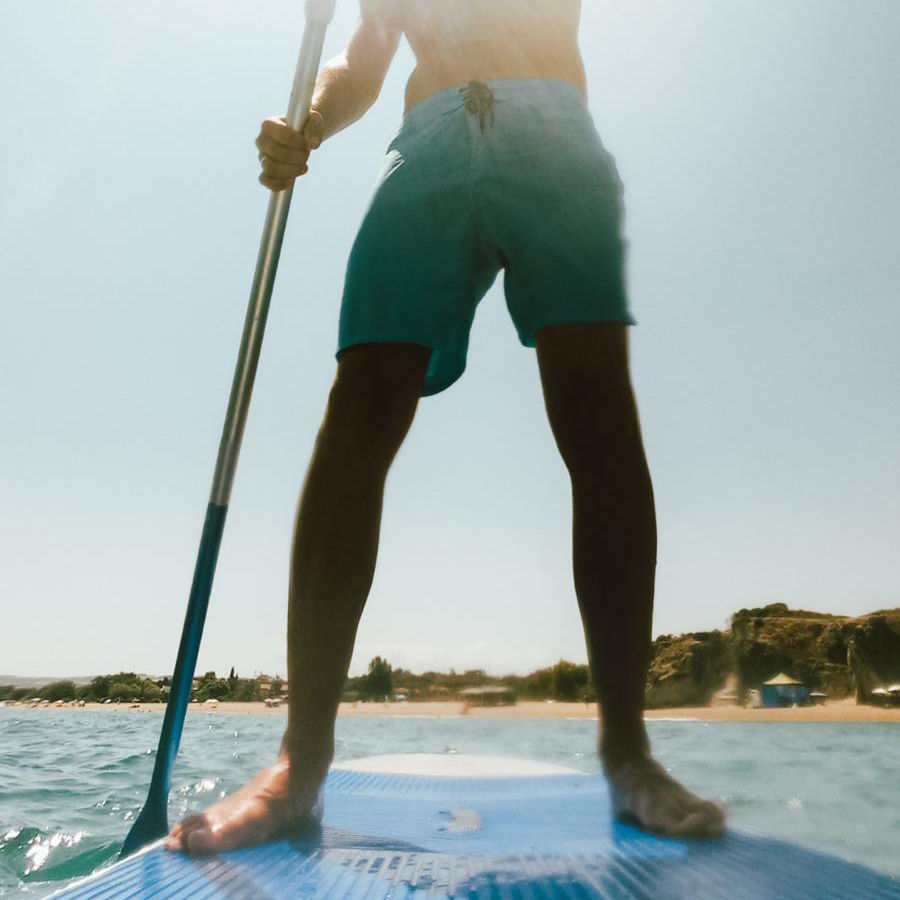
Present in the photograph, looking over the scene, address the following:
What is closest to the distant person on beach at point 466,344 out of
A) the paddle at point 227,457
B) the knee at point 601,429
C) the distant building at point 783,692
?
the knee at point 601,429

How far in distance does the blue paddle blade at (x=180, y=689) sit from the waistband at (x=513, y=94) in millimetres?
684

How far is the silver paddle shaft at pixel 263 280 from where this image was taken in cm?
100

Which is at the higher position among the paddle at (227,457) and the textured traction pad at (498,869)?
the paddle at (227,457)

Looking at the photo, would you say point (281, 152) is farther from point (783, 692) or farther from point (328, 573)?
point (783, 692)

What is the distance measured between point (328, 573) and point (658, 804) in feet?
1.51

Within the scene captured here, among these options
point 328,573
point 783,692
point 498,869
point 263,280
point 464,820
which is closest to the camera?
point 498,869

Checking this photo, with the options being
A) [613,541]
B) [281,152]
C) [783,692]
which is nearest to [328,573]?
[613,541]

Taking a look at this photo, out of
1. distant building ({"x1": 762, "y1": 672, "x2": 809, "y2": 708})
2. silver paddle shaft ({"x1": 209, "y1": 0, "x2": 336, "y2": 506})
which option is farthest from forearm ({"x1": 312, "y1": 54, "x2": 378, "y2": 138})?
distant building ({"x1": 762, "y1": 672, "x2": 809, "y2": 708})

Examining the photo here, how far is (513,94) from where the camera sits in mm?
935

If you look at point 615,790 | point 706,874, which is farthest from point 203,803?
point 706,874

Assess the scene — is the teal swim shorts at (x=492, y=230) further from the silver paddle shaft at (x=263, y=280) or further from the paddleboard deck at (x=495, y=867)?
the paddleboard deck at (x=495, y=867)

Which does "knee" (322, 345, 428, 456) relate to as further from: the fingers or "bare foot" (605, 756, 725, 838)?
"bare foot" (605, 756, 725, 838)

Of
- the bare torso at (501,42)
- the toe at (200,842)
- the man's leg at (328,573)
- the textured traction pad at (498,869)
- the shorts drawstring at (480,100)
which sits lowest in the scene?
the textured traction pad at (498,869)

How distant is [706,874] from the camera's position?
60 cm
